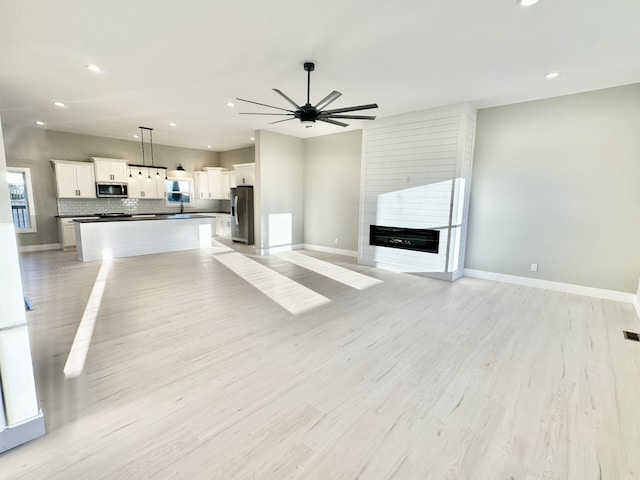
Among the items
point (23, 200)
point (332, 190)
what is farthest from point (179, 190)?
point (332, 190)

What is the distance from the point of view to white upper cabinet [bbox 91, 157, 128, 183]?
25.6 feet

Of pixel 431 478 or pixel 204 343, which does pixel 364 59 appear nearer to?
pixel 204 343

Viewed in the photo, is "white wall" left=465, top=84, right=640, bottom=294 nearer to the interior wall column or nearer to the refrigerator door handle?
the interior wall column

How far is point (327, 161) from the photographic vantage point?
24.7ft

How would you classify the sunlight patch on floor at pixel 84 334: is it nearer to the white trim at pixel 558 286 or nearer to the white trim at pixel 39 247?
the white trim at pixel 39 247

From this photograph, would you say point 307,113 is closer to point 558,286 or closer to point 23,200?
point 558,286

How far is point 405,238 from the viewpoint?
226 inches

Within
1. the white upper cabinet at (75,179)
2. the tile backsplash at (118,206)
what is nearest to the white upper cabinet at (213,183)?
the tile backsplash at (118,206)

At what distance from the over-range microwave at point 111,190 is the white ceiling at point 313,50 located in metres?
3.00

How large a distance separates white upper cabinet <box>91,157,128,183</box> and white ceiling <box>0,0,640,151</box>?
271 centimetres

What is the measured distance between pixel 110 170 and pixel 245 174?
3552mm

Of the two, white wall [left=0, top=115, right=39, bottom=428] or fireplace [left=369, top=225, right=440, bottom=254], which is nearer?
white wall [left=0, top=115, right=39, bottom=428]

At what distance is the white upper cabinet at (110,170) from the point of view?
780cm

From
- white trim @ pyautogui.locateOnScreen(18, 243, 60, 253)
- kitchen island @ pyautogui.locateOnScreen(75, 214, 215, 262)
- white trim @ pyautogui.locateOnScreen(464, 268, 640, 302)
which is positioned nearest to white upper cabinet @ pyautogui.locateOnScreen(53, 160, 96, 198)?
white trim @ pyautogui.locateOnScreen(18, 243, 60, 253)
